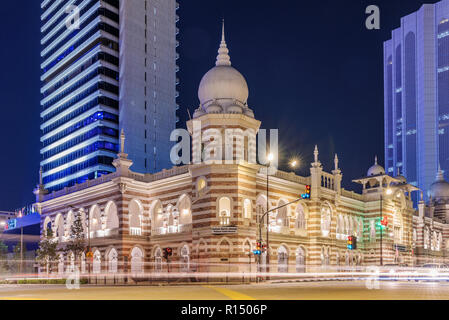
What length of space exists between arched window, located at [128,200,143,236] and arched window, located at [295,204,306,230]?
16498 mm

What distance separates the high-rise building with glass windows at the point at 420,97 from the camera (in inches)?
6491

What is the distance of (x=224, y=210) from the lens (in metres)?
48.7

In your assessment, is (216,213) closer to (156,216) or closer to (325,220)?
(156,216)

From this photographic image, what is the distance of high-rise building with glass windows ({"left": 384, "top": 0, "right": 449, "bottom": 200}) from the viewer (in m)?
165

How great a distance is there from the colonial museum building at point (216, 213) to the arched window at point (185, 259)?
0.35 feet

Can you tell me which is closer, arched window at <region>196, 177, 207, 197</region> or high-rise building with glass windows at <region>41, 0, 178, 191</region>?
arched window at <region>196, 177, 207, 197</region>

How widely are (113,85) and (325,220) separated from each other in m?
55.2

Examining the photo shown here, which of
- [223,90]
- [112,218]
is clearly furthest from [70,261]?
[223,90]

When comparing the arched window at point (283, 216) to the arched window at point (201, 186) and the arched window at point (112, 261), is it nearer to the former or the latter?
the arched window at point (201, 186)

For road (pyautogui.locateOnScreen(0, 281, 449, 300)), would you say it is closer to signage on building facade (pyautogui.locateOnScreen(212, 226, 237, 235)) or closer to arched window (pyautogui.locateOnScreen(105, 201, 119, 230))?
signage on building facade (pyautogui.locateOnScreen(212, 226, 237, 235))

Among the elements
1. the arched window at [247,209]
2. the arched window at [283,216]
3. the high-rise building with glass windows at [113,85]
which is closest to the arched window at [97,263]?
the arched window at [247,209]

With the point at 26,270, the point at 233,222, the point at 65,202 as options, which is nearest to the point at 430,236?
the point at 233,222

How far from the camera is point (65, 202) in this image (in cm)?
6378

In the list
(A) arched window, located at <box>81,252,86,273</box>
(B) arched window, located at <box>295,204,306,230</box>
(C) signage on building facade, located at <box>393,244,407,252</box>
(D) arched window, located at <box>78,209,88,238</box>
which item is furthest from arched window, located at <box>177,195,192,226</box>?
(C) signage on building facade, located at <box>393,244,407,252</box>
